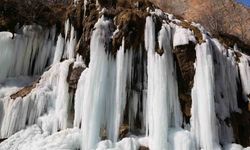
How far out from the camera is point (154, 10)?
710 inches

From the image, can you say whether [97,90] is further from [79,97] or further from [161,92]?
[161,92]

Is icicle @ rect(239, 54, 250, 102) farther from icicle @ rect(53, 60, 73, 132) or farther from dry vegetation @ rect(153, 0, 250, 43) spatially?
dry vegetation @ rect(153, 0, 250, 43)

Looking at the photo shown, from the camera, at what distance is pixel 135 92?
16.3 metres

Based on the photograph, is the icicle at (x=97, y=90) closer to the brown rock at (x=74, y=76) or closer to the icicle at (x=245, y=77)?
the brown rock at (x=74, y=76)

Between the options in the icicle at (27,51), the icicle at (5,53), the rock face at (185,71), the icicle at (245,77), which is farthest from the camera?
the icicle at (27,51)

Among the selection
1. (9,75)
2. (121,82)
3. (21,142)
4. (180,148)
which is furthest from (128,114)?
(9,75)

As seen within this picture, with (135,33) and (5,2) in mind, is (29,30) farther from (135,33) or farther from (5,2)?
(135,33)

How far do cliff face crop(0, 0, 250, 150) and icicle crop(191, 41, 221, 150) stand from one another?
0.11 feet

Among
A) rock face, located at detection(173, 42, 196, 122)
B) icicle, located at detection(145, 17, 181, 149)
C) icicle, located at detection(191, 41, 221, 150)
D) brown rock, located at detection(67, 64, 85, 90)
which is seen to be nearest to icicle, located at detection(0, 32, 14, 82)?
brown rock, located at detection(67, 64, 85, 90)

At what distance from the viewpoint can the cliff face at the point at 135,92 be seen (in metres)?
15.5

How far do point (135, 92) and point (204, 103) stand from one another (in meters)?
2.43

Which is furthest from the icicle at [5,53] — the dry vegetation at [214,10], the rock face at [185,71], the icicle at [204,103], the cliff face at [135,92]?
the dry vegetation at [214,10]

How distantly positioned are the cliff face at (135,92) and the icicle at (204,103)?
3 cm

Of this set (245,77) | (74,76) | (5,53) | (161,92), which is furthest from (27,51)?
(245,77)
